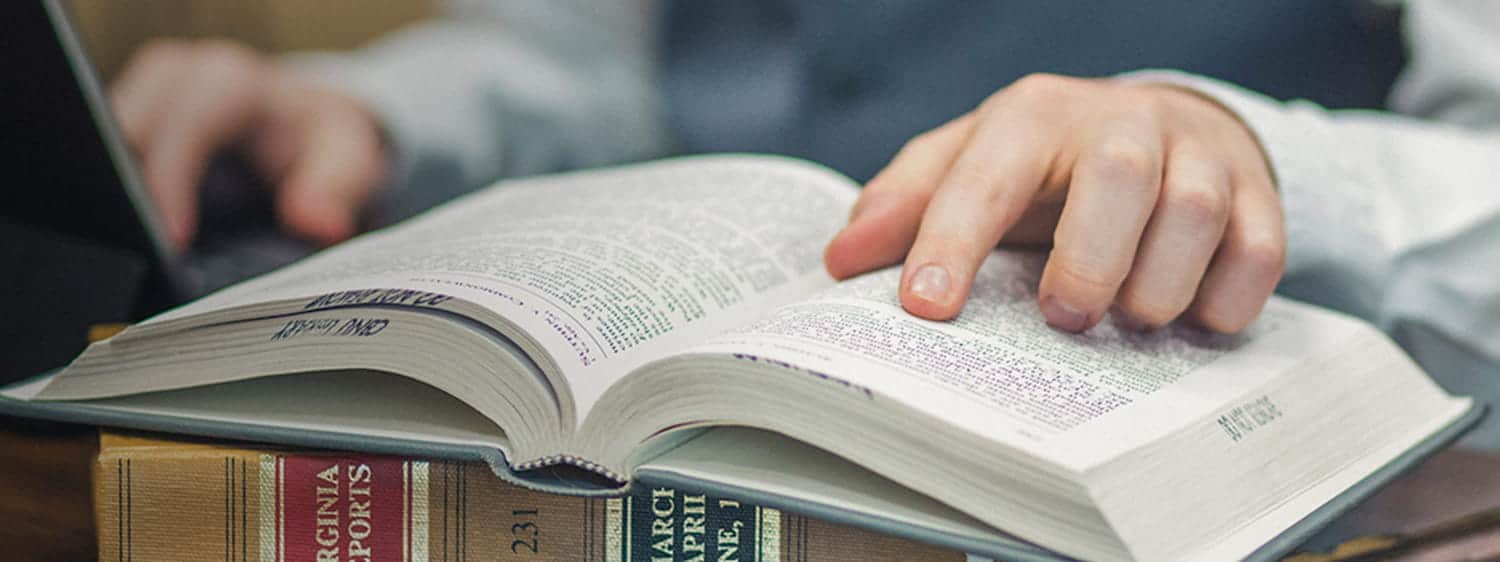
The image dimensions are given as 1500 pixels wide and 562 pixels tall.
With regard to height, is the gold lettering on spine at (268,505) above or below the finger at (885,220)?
below

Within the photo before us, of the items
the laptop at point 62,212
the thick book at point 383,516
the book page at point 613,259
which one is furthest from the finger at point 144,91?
the thick book at point 383,516

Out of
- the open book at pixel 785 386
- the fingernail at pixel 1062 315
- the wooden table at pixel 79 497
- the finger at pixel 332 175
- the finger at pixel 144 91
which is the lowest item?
the wooden table at pixel 79 497

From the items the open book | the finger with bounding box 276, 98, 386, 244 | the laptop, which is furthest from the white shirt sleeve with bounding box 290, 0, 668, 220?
the open book

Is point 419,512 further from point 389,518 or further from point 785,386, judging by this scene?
point 785,386

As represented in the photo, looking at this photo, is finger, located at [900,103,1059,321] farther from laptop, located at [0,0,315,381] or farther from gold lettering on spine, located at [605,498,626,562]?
laptop, located at [0,0,315,381]

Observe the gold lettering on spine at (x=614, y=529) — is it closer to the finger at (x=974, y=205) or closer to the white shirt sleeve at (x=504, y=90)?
the finger at (x=974, y=205)

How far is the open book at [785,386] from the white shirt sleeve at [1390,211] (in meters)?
0.19

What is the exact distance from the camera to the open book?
31 cm

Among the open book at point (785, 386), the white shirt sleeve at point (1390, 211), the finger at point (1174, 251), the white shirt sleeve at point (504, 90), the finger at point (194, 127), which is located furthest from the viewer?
the white shirt sleeve at point (504, 90)

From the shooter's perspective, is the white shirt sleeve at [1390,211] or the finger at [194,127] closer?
the white shirt sleeve at [1390,211]

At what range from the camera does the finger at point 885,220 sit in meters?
0.45

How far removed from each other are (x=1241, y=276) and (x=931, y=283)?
0.14 m

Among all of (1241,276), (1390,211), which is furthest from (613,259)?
(1390,211)

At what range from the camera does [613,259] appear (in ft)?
1.38
